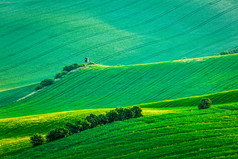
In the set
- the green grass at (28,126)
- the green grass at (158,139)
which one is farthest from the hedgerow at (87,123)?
the green grass at (28,126)

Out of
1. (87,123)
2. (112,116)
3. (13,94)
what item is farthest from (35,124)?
(13,94)

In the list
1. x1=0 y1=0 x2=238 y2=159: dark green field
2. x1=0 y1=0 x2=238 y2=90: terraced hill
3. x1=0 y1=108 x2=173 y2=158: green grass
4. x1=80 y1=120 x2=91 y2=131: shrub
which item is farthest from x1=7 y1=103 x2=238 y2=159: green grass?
x1=0 y1=0 x2=238 y2=90: terraced hill

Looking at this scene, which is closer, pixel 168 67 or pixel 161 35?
pixel 168 67

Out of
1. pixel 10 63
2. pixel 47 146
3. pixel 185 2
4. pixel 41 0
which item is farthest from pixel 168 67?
pixel 41 0

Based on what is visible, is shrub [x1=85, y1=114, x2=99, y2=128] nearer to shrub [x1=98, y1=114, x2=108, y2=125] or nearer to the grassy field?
shrub [x1=98, y1=114, x2=108, y2=125]

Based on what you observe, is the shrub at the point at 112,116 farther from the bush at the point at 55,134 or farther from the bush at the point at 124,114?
the bush at the point at 55,134

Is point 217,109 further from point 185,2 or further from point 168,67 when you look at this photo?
point 185,2
